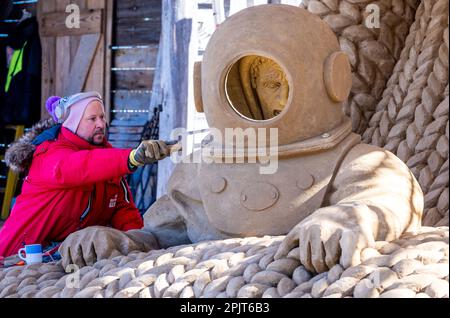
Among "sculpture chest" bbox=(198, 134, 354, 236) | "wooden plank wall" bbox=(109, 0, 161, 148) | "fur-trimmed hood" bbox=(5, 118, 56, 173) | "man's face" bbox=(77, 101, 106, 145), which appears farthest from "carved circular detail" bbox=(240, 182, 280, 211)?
"wooden plank wall" bbox=(109, 0, 161, 148)

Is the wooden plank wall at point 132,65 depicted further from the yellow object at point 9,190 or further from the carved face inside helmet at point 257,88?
the carved face inside helmet at point 257,88

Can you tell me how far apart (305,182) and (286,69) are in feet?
1.21

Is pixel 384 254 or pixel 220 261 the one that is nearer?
pixel 384 254

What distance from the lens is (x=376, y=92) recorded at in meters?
4.14

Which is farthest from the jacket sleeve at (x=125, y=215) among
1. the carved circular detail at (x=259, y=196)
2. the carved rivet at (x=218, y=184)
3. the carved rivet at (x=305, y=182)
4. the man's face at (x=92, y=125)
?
the carved rivet at (x=305, y=182)

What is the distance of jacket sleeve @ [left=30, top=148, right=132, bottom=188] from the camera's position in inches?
139

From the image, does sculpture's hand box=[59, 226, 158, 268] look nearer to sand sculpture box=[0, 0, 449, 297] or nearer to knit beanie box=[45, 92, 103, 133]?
sand sculpture box=[0, 0, 449, 297]

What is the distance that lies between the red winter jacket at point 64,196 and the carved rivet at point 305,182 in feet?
3.26

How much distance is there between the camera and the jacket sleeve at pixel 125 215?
388cm

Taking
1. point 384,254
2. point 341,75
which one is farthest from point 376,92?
point 384,254

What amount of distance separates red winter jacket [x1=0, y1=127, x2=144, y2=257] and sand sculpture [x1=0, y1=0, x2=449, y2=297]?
0.49m

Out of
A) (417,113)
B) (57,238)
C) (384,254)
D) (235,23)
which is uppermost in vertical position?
(235,23)
